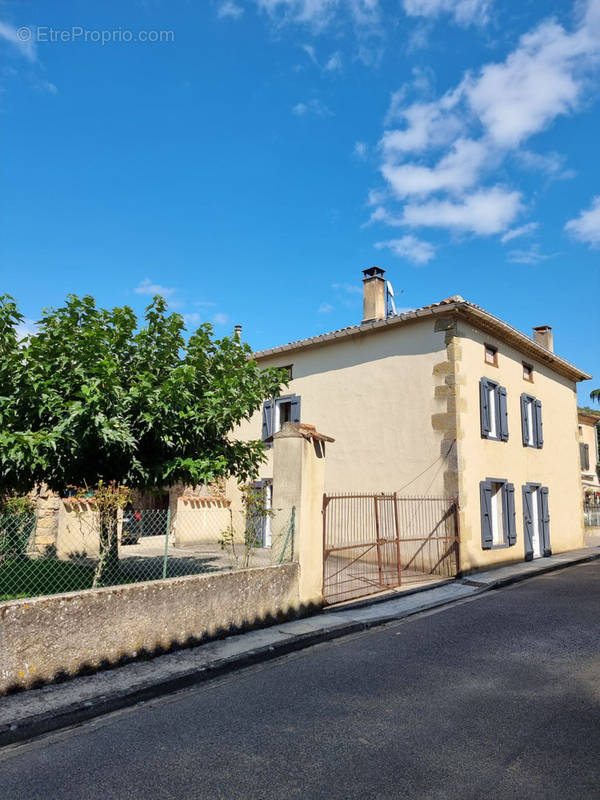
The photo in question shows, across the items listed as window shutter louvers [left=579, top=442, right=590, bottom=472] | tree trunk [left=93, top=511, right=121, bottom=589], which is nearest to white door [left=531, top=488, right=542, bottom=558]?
tree trunk [left=93, top=511, right=121, bottom=589]

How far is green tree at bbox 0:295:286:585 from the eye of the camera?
6980 mm

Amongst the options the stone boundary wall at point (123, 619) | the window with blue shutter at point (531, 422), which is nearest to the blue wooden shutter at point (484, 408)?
the window with blue shutter at point (531, 422)

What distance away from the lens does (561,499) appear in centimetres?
1781

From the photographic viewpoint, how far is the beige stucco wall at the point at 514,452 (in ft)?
41.9

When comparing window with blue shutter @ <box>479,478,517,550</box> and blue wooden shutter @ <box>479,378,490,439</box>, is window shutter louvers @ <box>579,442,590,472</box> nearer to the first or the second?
window with blue shutter @ <box>479,478,517,550</box>

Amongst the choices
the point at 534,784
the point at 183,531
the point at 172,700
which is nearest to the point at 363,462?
the point at 183,531

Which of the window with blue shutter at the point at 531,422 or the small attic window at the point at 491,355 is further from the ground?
the small attic window at the point at 491,355

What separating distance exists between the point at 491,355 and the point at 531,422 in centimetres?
297

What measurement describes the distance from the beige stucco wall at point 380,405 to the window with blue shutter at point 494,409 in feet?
5.25

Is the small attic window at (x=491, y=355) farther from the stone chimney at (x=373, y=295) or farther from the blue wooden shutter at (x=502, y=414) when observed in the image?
the stone chimney at (x=373, y=295)

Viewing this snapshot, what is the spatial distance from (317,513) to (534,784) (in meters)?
5.08

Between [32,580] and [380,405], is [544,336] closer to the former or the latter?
[380,405]

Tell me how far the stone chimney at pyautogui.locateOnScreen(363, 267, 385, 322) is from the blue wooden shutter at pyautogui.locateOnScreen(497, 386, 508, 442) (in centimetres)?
379

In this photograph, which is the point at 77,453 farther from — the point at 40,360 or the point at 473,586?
the point at 473,586
